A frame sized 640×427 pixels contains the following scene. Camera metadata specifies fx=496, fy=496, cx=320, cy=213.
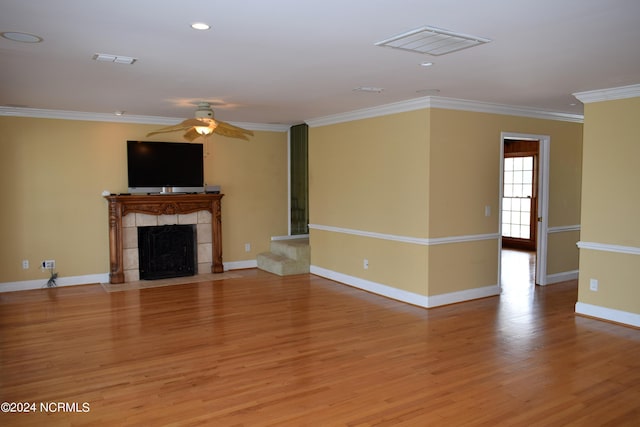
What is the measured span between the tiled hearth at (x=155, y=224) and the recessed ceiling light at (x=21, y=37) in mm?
4194

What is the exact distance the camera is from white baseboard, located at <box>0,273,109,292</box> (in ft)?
22.2

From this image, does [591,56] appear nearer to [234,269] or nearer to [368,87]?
[368,87]

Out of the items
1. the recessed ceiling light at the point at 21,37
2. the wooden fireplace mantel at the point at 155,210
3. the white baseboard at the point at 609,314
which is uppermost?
the recessed ceiling light at the point at 21,37

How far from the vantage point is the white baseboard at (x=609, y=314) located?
509 centimetres

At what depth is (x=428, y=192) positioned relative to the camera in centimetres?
577

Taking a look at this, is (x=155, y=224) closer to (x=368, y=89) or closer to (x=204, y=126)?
(x=204, y=126)

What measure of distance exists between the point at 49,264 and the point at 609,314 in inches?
280

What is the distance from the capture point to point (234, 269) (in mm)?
8320

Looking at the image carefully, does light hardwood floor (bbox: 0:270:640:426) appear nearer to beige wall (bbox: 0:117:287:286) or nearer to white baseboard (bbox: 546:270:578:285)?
white baseboard (bbox: 546:270:578:285)

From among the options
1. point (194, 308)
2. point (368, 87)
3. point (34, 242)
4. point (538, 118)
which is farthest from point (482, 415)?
point (34, 242)

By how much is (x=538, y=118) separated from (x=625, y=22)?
12.9 feet

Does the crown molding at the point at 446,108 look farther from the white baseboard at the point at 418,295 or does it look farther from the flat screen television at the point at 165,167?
the white baseboard at the point at 418,295

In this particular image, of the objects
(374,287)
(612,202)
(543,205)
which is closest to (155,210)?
(374,287)

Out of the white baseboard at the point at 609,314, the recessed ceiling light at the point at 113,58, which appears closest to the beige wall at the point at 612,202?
the white baseboard at the point at 609,314
